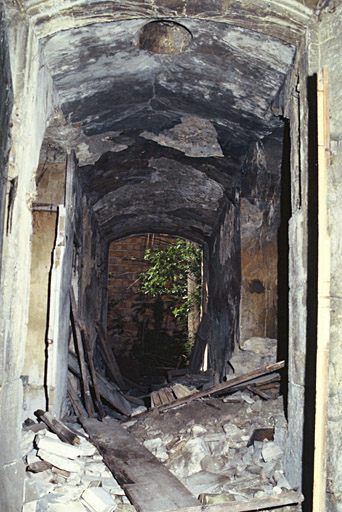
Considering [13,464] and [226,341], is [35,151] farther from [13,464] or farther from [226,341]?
[226,341]

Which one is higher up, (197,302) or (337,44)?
(337,44)

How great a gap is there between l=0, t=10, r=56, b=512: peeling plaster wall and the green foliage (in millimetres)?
8410

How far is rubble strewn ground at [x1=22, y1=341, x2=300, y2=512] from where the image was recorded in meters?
3.12

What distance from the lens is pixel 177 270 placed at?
1284 cm

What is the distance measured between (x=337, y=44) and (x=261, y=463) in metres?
3.12

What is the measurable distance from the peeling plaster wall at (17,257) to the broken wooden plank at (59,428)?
0.96m

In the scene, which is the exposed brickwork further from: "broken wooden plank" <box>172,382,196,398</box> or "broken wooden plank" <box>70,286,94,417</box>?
"broken wooden plank" <box>70,286,94,417</box>

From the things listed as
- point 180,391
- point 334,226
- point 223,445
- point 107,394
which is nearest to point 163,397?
point 180,391

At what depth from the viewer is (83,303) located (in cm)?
682

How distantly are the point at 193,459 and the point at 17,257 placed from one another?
7.33 feet

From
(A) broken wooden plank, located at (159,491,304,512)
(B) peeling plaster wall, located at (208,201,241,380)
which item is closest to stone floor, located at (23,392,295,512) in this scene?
(A) broken wooden plank, located at (159,491,304,512)

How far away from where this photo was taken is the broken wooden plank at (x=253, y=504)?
2.93 m

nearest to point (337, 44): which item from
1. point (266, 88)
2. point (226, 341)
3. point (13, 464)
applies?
point (266, 88)

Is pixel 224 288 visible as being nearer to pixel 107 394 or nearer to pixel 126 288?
pixel 107 394
